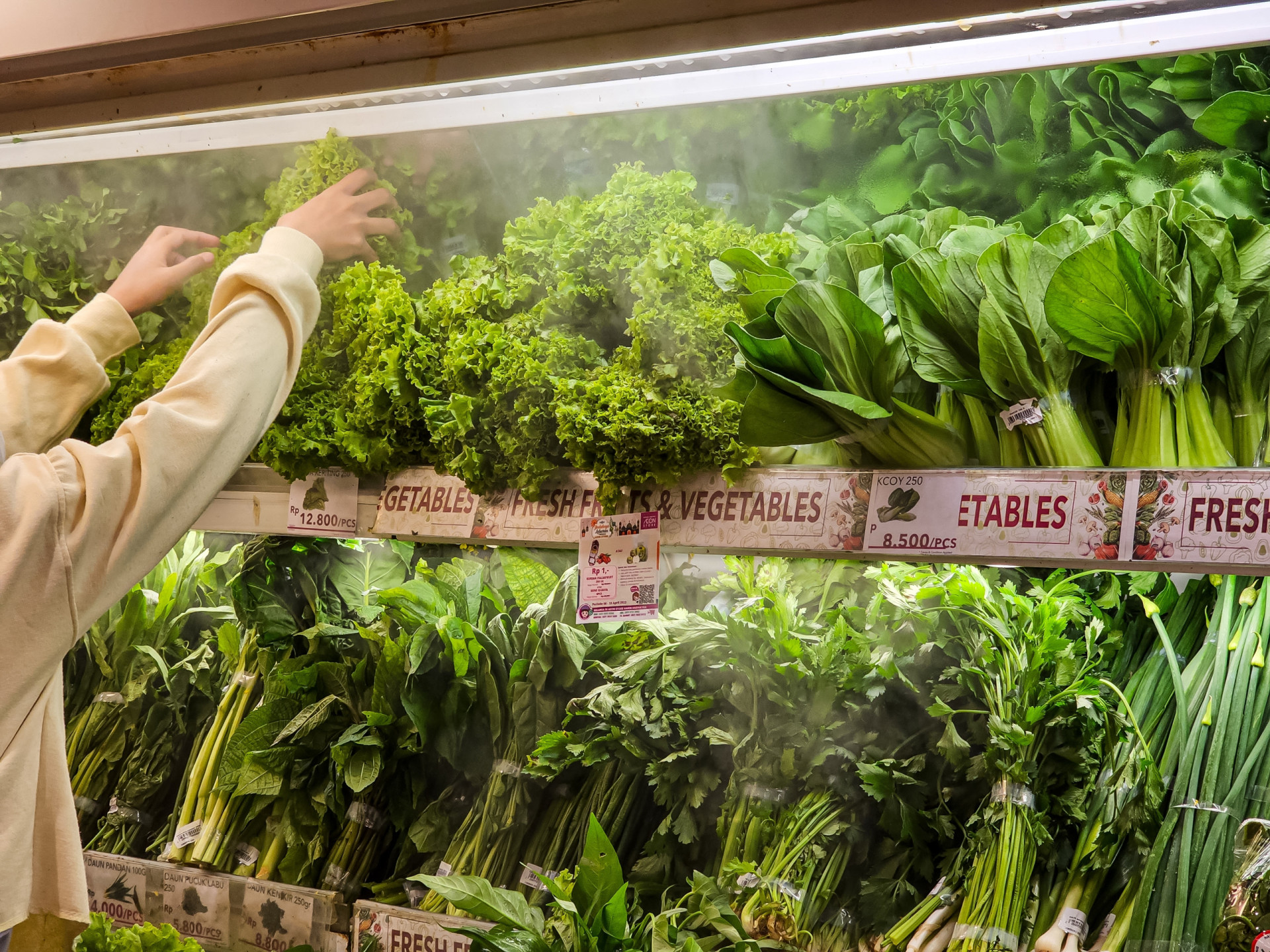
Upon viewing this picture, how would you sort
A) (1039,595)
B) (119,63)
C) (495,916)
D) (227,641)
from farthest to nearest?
(227,641)
(1039,595)
(495,916)
(119,63)

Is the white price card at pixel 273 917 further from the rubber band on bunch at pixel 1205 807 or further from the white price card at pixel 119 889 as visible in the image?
the rubber band on bunch at pixel 1205 807

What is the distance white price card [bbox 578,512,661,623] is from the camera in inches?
70.9

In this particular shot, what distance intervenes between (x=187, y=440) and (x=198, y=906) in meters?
1.54

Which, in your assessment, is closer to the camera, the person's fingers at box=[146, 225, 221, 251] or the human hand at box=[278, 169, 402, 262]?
the human hand at box=[278, 169, 402, 262]

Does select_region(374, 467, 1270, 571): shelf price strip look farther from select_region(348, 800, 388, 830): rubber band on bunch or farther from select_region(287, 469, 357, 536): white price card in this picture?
select_region(348, 800, 388, 830): rubber band on bunch

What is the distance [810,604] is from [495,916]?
1139 millimetres

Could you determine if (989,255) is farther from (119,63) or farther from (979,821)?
(119,63)

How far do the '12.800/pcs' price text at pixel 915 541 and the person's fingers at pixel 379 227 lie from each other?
1.35 metres

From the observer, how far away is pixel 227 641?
281 centimetres

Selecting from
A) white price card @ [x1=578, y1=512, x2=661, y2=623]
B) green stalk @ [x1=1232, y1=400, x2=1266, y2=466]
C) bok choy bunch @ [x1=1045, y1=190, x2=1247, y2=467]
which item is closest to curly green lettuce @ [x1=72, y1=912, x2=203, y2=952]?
white price card @ [x1=578, y1=512, x2=661, y2=623]

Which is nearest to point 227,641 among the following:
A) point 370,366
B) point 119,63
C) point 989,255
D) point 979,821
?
point 370,366

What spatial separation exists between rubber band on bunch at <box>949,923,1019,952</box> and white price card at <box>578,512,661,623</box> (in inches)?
35.5

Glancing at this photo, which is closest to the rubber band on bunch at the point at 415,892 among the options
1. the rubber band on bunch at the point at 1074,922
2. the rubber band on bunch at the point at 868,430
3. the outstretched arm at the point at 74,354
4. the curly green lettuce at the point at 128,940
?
the curly green lettuce at the point at 128,940

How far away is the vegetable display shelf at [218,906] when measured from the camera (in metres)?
2.28
